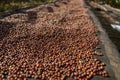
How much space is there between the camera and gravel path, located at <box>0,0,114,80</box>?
4.82m

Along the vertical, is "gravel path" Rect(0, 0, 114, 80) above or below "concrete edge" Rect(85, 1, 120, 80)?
above

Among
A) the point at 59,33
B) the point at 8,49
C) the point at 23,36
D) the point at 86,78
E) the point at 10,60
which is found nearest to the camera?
the point at 86,78

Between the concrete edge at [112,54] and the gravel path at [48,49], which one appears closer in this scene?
the gravel path at [48,49]

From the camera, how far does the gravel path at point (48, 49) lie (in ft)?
15.8

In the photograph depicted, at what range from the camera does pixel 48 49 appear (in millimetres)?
6012

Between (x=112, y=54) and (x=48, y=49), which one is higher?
(x=48, y=49)

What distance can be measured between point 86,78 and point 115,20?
7.20m

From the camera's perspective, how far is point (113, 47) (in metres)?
6.60

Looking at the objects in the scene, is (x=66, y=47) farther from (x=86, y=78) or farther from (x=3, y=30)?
(x=3, y=30)

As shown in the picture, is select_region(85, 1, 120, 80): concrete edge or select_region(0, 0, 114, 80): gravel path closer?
select_region(0, 0, 114, 80): gravel path

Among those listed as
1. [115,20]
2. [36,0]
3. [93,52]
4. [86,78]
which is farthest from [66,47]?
[36,0]

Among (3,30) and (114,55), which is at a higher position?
(3,30)

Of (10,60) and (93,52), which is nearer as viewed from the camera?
(10,60)

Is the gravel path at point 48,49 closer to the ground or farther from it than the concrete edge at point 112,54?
farther from it
